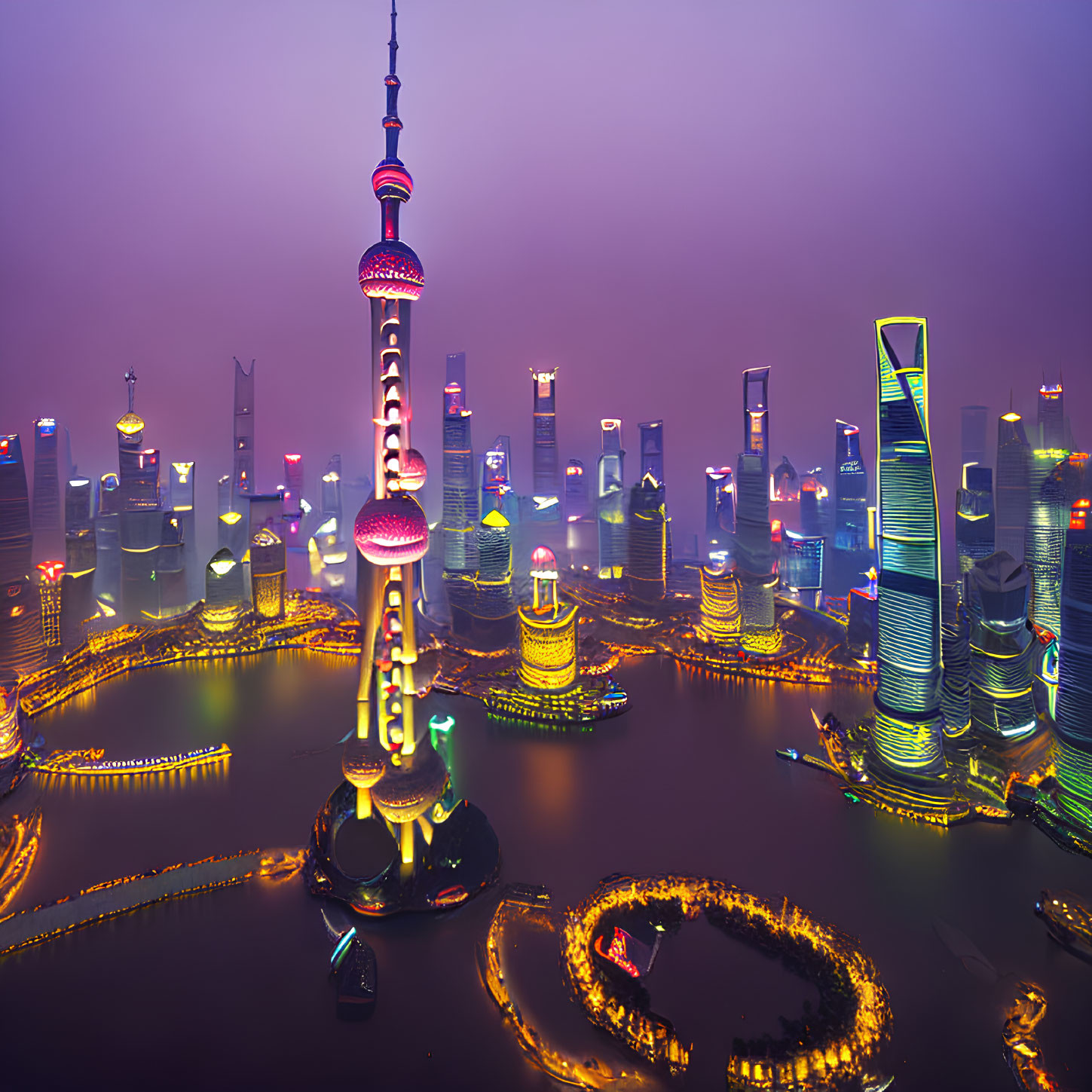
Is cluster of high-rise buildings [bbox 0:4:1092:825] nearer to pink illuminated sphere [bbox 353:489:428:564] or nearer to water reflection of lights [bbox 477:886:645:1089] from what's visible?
pink illuminated sphere [bbox 353:489:428:564]

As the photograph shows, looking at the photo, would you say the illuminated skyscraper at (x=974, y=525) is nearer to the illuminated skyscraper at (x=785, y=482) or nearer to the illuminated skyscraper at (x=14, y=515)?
the illuminated skyscraper at (x=785, y=482)

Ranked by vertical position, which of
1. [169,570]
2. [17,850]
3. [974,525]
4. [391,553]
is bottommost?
[17,850]

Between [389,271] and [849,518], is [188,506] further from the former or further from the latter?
[849,518]

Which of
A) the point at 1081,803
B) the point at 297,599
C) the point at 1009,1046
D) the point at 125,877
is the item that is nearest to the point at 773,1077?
the point at 1009,1046

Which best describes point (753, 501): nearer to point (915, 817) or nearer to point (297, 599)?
point (915, 817)

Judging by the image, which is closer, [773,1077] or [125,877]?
[773,1077]

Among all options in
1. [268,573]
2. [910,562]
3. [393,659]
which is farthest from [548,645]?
[268,573]

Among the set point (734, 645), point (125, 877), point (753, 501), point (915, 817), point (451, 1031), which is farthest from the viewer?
point (753, 501)
